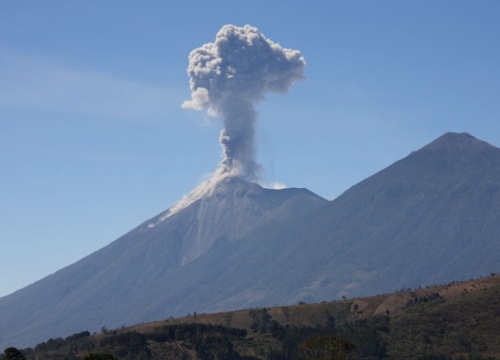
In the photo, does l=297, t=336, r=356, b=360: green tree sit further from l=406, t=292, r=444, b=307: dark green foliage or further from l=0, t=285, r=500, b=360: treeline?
l=406, t=292, r=444, b=307: dark green foliage

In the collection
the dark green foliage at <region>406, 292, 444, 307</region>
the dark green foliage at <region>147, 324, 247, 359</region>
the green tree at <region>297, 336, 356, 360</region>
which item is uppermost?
→ the dark green foliage at <region>147, 324, 247, 359</region>

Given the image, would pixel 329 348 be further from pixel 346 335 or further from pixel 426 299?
pixel 426 299

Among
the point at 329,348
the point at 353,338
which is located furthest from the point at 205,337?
the point at 329,348

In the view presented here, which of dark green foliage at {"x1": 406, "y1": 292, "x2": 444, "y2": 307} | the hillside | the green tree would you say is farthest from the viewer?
dark green foliage at {"x1": 406, "y1": 292, "x2": 444, "y2": 307}

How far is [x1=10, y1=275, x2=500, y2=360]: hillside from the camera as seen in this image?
133 metres

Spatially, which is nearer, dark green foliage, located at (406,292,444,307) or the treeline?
the treeline

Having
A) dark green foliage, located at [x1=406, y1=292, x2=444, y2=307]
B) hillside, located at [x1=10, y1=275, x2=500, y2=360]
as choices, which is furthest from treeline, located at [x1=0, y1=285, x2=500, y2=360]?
dark green foliage, located at [x1=406, y1=292, x2=444, y2=307]

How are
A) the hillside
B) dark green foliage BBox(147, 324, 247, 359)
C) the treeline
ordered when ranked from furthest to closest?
1. dark green foliage BBox(147, 324, 247, 359)
2. the hillside
3. the treeline

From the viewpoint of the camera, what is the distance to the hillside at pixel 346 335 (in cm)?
13300

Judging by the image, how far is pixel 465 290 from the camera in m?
159

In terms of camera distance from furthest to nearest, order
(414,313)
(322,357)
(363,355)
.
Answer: (414,313)
(363,355)
(322,357)

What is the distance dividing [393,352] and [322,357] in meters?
41.9

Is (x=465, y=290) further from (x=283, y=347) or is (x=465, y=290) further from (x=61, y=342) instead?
(x=61, y=342)

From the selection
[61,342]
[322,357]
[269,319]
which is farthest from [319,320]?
[322,357]
